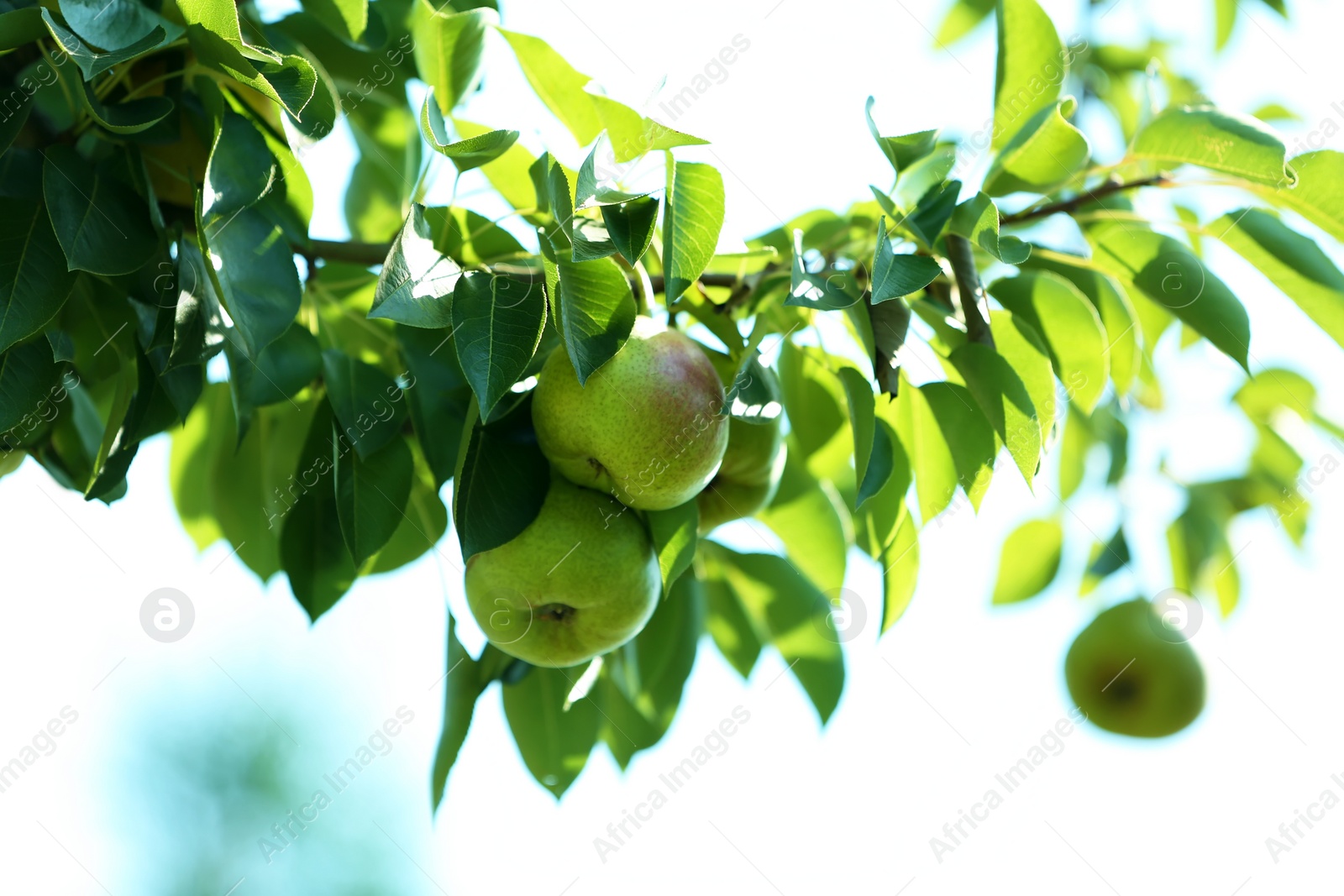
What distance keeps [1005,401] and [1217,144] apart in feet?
1.24

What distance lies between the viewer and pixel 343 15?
1114 mm

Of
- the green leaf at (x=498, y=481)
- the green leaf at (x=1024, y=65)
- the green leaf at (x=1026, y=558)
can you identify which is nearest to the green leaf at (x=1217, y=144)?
the green leaf at (x=1024, y=65)

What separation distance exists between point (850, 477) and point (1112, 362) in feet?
1.07

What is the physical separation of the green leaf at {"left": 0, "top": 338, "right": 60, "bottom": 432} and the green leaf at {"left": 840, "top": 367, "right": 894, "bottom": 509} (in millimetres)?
723

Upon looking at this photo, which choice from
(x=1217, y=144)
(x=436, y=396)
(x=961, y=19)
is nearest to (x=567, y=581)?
(x=436, y=396)

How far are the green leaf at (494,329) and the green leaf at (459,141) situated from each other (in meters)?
0.10

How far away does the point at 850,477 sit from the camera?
51.8 inches

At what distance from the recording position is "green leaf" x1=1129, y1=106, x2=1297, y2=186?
3.35 ft

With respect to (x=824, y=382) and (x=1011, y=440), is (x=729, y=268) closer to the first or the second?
(x=824, y=382)

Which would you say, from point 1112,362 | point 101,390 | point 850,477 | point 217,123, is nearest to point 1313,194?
point 1112,362

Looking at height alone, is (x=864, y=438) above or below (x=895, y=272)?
below

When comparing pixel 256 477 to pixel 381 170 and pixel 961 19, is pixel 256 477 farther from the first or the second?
pixel 961 19

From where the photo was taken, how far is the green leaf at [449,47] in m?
1.08

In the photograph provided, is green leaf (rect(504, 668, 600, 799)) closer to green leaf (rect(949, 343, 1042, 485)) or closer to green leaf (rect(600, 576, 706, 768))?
green leaf (rect(600, 576, 706, 768))
